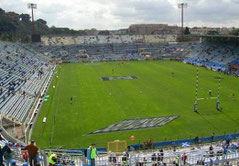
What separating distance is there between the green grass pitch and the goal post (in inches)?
30.9

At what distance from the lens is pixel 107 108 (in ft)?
99.2

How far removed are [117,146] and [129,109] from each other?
10.1 m

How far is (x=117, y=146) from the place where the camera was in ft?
65.3

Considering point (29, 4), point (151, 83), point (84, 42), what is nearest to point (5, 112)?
point (151, 83)

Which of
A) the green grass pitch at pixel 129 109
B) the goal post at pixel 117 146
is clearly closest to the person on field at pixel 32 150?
the goal post at pixel 117 146

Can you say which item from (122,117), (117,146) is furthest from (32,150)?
(122,117)

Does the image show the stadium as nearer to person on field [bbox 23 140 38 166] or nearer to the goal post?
the goal post

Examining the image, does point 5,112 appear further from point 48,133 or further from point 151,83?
point 151,83

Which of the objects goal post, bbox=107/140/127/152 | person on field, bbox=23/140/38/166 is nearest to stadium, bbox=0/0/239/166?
goal post, bbox=107/140/127/152

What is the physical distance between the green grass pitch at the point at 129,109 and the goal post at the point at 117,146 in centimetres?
78

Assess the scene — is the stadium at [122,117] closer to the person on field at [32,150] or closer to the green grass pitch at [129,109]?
the green grass pitch at [129,109]

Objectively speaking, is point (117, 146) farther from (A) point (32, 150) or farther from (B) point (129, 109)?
(A) point (32, 150)

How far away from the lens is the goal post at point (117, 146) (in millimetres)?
19366

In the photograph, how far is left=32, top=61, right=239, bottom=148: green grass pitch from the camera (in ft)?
73.3
